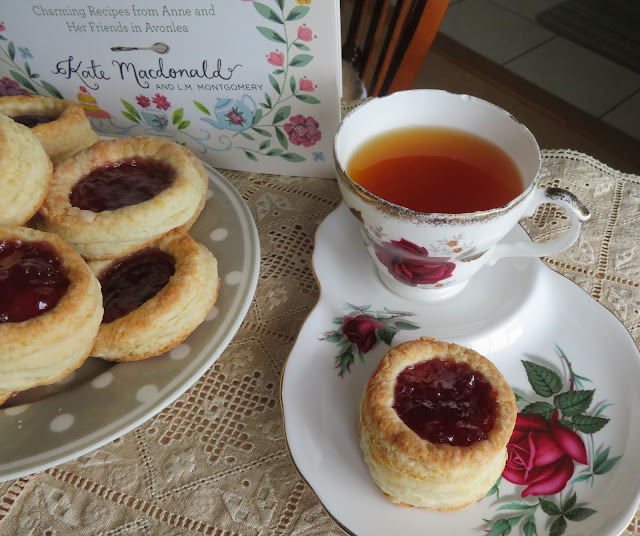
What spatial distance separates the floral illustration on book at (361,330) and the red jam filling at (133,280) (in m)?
0.33

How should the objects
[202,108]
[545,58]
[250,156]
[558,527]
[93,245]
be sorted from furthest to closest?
[545,58] → [250,156] → [202,108] → [93,245] → [558,527]

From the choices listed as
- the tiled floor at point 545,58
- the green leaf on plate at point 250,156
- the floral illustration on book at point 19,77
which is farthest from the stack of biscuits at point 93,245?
the tiled floor at point 545,58

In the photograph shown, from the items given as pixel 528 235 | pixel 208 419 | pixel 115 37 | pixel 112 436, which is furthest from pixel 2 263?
pixel 528 235

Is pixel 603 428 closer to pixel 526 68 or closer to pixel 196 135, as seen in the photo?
pixel 196 135

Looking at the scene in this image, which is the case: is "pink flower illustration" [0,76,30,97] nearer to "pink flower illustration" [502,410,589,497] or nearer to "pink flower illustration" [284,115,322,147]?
"pink flower illustration" [284,115,322,147]

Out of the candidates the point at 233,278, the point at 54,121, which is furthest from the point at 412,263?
the point at 54,121

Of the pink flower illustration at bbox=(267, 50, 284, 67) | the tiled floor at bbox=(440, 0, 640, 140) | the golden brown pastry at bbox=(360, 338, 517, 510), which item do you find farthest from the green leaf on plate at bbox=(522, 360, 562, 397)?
the tiled floor at bbox=(440, 0, 640, 140)

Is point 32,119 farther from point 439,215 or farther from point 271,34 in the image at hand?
point 439,215

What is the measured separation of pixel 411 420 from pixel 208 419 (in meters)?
0.39

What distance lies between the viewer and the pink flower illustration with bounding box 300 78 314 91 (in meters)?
1.20

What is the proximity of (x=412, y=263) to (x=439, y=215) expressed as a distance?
148mm

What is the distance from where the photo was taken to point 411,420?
33.7 inches

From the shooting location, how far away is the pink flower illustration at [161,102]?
4.24ft

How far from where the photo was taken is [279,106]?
1.25 metres
